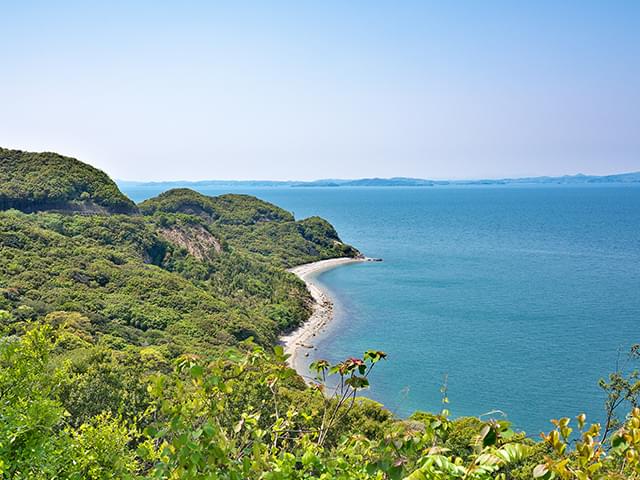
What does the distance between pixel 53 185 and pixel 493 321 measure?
53.5 meters

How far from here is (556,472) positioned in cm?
249

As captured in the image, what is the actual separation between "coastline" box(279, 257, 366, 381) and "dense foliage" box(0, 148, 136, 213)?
2706 centimetres

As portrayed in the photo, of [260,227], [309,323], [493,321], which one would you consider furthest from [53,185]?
[493,321]

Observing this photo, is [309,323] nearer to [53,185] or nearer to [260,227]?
[53,185]

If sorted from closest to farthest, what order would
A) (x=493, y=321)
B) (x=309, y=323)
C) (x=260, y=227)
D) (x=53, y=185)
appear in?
(x=493, y=321) → (x=309, y=323) → (x=53, y=185) → (x=260, y=227)

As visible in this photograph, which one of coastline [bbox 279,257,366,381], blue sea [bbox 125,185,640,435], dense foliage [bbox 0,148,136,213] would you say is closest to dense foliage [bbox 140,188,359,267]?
coastline [bbox 279,257,366,381]

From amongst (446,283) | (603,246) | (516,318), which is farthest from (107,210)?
(603,246)

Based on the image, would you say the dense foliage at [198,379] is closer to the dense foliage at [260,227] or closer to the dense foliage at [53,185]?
the dense foliage at [260,227]

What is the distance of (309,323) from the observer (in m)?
52.6

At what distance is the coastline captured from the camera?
4341 centimetres

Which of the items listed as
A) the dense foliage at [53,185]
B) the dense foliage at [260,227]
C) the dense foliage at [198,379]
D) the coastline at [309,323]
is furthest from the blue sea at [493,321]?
the dense foliage at [53,185]

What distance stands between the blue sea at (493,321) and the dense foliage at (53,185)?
104ft

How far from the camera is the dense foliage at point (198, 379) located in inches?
123

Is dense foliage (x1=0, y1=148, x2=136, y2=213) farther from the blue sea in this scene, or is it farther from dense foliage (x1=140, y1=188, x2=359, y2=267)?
the blue sea
